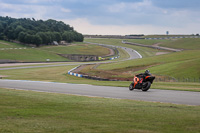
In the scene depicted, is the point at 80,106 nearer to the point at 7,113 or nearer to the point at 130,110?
the point at 130,110

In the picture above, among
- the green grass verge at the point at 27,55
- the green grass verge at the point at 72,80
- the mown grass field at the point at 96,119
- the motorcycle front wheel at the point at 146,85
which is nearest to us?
the mown grass field at the point at 96,119

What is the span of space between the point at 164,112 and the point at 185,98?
5.62m

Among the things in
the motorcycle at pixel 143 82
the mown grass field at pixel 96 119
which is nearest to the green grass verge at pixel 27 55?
the motorcycle at pixel 143 82

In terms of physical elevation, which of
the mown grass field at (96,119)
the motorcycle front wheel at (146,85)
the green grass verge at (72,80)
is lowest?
the green grass verge at (72,80)

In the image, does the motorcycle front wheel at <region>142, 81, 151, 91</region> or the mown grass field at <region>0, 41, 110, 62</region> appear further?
the mown grass field at <region>0, 41, 110, 62</region>

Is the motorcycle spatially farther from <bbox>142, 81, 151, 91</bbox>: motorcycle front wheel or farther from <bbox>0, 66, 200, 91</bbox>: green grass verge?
<bbox>0, 66, 200, 91</bbox>: green grass verge

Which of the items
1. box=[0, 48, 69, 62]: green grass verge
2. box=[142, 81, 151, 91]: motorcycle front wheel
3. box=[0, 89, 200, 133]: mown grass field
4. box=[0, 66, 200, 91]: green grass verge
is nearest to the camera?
box=[0, 89, 200, 133]: mown grass field

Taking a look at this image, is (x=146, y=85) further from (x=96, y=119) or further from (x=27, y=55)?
(x=27, y=55)

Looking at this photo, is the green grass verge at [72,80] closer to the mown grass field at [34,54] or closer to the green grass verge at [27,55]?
the mown grass field at [34,54]

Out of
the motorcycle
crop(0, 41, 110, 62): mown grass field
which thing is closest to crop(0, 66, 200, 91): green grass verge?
the motorcycle

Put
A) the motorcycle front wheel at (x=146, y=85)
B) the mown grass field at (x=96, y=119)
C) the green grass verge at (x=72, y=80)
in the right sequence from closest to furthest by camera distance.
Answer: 1. the mown grass field at (x=96, y=119)
2. the motorcycle front wheel at (x=146, y=85)
3. the green grass verge at (x=72, y=80)

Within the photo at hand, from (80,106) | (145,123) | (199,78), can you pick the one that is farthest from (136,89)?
(199,78)

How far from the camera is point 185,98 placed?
55.9 feet

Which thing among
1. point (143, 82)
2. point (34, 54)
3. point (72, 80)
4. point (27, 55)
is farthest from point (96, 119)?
point (34, 54)
